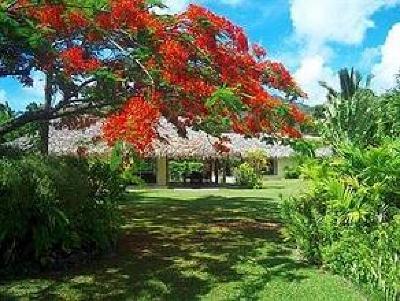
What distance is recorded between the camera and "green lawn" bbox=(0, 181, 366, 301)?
27.6ft

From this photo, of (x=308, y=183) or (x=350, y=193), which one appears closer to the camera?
(x=350, y=193)

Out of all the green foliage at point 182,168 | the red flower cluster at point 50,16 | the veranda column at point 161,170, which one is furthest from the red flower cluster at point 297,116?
the green foliage at point 182,168

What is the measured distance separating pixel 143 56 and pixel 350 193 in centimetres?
400

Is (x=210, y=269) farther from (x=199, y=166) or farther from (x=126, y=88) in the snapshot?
(x=199, y=166)

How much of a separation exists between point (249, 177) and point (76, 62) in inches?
924

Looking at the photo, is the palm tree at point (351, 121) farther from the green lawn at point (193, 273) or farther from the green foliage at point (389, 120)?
the green lawn at point (193, 273)

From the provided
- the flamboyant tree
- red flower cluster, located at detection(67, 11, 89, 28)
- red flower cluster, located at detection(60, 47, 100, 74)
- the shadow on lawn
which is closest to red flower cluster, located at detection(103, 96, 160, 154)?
the flamboyant tree

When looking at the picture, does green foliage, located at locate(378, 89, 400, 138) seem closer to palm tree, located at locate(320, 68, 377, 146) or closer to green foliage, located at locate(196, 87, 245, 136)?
palm tree, located at locate(320, 68, 377, 146)

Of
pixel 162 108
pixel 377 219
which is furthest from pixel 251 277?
pixel 162 108

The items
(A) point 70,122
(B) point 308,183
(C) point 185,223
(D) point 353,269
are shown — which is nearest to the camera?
(D) point 353,269

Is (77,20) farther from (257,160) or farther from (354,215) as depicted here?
(257,160)

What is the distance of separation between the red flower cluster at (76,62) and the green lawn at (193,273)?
335 centimetres

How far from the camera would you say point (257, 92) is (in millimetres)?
11000

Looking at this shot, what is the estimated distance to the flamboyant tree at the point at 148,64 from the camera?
9.76 m
